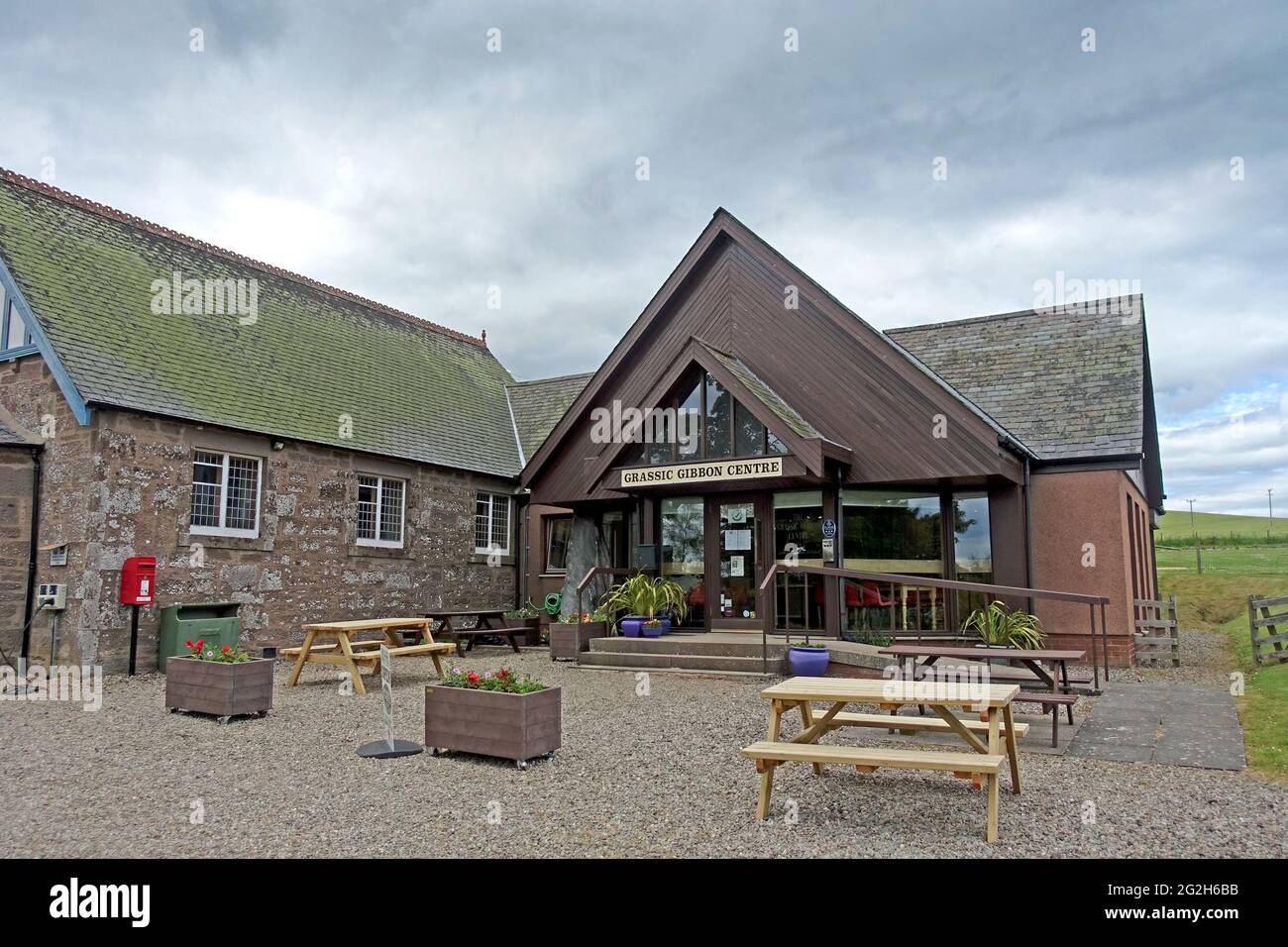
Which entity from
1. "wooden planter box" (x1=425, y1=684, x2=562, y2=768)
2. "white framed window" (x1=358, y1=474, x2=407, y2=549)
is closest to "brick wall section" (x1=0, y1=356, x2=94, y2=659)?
"white framed window" (x1=358, y1=474, x2=407, y2=549)

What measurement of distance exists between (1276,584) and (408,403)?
26.6 meters

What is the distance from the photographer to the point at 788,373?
15508mm

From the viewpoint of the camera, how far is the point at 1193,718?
918 cm

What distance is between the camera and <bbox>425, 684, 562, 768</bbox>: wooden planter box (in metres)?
7.35

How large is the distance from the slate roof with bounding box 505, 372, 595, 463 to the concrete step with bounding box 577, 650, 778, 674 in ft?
28.7

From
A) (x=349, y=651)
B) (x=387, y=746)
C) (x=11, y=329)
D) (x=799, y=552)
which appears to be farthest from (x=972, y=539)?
(x=11, y=329)

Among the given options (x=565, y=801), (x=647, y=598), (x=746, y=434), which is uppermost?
(x=746, y=434)

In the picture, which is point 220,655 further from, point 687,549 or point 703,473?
point 687,549

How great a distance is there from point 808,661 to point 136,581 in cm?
926

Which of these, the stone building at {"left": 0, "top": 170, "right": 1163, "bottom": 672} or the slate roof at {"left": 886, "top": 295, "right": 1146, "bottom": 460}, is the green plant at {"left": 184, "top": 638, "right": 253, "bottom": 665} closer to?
the stone building at {"left": 0, "top": 170, "right": 1163, "bottom": 672}

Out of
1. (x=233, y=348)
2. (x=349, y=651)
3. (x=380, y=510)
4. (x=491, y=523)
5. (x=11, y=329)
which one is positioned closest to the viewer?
(x=349, y=651)

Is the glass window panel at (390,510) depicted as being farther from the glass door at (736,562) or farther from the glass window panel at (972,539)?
the glass window panel at (972,539)

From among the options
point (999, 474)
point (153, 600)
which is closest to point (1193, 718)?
point (999, 474)

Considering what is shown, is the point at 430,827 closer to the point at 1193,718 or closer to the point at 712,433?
the point at 1193,718
